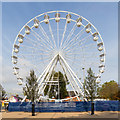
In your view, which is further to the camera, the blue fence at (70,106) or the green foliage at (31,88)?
the blue fence at (70,106)

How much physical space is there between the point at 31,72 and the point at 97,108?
9.23 meters

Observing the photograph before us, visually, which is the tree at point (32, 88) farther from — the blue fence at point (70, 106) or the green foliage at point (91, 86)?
the green foliage at point (91, 86)

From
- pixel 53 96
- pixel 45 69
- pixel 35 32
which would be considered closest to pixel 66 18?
pixel 35 32

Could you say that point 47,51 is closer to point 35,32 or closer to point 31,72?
point 35,32

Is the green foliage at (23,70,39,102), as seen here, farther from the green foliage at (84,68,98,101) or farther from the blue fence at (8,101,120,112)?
the green foliage at (84,68,98,101)

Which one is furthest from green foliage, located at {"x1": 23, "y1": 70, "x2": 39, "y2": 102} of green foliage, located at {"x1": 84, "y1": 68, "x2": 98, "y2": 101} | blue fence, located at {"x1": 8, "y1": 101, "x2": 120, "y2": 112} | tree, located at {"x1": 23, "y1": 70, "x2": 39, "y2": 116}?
green foliage, located at {"x1": 84, "y1": 68, "x2": 98, "y2": 101}

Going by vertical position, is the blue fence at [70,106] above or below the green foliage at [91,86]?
below

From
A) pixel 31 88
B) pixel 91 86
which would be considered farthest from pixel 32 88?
pixel 91 86

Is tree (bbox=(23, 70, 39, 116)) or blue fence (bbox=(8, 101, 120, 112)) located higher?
tree (bbox=(23, 70, 39, 116))

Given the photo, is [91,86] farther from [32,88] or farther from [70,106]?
[32,88]

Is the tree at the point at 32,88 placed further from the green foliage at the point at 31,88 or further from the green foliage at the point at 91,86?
the green foliage at the point at 91,86

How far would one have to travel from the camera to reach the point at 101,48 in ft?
72.4

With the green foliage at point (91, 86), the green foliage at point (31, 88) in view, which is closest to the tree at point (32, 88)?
the green foliage at point (31, 88)

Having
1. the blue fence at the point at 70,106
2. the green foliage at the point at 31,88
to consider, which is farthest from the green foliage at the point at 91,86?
the green foliage at the point at 31,88
